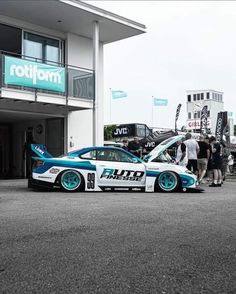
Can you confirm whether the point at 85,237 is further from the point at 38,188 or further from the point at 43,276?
the point at 38,188

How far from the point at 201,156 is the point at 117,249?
9.50 m

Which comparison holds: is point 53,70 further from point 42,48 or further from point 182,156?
point 182,156

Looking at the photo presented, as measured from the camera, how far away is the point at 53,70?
1406 centimetres

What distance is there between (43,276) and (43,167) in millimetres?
6957

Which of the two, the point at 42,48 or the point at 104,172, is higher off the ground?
the point at 42,48

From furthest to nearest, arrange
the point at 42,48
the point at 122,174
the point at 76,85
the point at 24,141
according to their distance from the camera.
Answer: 1. the point at 24,141
2. the point at 42,48
3. the point at 76,85
4. the point at 122,174

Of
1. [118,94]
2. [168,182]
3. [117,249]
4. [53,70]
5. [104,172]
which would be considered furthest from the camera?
[118,94]

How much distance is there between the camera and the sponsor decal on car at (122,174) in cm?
1040

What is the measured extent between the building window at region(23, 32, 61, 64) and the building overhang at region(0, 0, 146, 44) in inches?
21.7

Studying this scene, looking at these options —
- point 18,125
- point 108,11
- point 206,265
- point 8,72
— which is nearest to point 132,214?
point 206,265

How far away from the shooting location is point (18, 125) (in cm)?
1895

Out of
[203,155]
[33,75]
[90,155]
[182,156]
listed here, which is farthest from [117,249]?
[33,75]

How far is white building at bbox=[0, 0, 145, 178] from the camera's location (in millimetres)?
13617

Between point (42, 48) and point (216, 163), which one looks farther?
point (42, 48)
